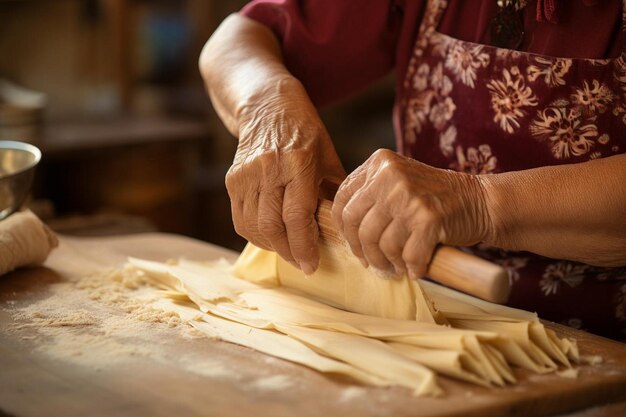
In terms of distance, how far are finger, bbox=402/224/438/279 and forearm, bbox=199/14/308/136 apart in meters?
0.57

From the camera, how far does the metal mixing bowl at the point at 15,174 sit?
2.08 m

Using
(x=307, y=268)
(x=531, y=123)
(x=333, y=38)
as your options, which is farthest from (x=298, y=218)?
(x=333, y=38)

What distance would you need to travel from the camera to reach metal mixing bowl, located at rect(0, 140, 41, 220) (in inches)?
81.7

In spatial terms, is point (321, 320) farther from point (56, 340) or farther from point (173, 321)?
point (56, 340)

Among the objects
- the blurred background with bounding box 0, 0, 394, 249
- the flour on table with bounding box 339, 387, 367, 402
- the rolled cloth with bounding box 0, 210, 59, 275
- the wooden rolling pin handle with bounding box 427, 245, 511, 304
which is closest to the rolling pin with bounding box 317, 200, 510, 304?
the wooden rolling pin handle with bounding box 427, 245, 511, 304

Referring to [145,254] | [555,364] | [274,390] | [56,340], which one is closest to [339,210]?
[274,390]

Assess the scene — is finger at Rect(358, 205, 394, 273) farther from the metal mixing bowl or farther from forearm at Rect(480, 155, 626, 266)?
the metal mixing bowl

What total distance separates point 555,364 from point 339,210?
0.48 meters

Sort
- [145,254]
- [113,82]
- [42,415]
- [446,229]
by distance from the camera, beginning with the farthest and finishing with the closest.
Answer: [113,82] → [145,254] → [446,229] → [42,415]

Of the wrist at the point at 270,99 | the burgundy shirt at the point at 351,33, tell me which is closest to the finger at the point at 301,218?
the wrist at the point at 270,99

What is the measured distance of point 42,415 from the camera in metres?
1.35

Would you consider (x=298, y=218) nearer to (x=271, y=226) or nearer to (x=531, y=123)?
Answer: (x=271, y=226)

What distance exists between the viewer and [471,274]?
4.67 ft

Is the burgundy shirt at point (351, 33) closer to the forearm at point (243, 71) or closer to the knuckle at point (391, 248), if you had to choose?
the forearm at point (243, 71)
